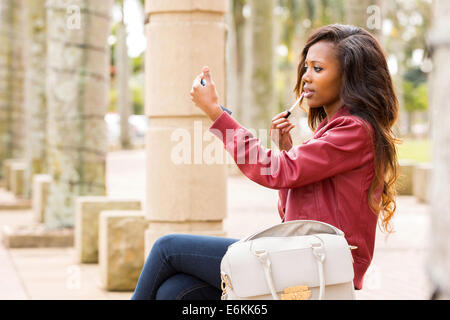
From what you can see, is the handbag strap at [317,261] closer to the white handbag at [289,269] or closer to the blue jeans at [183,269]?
the white handbag at [289,269]

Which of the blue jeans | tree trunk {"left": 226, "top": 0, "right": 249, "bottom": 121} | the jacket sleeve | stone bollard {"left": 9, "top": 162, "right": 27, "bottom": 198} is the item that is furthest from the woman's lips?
tree trunk {"left": 226, "top": 0, "right": 249, "bottom": 121}

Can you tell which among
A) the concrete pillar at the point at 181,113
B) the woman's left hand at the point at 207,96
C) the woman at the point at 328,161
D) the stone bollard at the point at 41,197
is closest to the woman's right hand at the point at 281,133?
the woman at the point at 328,161

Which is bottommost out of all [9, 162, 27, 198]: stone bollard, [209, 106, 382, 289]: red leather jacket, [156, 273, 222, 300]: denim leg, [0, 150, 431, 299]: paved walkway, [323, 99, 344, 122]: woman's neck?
[0, 150, 431, 299]: paved walkway

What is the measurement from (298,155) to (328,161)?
0.11m

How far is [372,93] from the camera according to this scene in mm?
2998

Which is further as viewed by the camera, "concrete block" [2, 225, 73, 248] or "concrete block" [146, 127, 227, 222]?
"concrete block" [2, 225, 73, 248]

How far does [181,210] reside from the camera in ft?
17.8

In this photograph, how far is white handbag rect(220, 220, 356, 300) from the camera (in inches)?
97.9

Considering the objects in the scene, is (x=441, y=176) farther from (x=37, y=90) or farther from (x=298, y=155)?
(x=37, y=90)

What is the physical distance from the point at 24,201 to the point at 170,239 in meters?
10.8

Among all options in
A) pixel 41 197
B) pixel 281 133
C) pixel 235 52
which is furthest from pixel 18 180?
pixel 235 52

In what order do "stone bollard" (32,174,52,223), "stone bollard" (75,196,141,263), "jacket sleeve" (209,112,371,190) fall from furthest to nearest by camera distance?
"stone bollard" (32,174,52,223), "stone bollard" (75,196,141,263), "jacket sleeve" (209,112,371,190)

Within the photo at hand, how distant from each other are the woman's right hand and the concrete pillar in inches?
80.9

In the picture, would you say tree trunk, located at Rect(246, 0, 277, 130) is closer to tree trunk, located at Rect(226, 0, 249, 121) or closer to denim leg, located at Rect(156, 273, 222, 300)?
tree trunk, located at Rect(226, 0, 249, 121)
